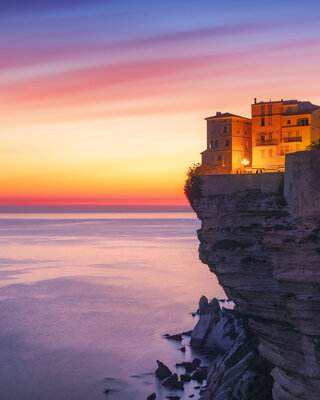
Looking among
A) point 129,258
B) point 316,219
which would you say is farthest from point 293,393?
point 129,258

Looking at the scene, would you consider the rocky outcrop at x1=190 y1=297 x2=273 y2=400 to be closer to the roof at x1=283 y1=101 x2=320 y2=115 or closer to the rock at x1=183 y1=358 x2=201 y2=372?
the rock at x1=183 y1=358 x2=201 y2=372

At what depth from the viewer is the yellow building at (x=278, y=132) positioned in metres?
43.0

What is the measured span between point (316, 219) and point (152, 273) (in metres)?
84.4

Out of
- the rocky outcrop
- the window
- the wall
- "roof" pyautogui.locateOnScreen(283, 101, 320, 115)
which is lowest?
the rocky outcrop

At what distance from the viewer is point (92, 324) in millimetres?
61375

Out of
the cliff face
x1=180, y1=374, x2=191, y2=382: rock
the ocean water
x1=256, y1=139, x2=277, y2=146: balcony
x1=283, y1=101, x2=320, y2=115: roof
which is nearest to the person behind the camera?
the cliff face

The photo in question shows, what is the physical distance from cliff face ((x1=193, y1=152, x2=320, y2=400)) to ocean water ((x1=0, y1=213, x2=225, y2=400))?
43.2ft

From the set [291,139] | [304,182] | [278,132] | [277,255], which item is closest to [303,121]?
[291,139]

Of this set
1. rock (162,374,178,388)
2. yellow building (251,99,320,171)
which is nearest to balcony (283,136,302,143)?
yellow building (251,99,320,171)

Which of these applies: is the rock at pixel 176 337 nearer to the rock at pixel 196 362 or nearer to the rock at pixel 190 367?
the rock at pixel 196 362

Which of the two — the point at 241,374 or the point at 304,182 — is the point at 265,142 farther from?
the point at 241,374

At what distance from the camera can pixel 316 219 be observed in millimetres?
22797

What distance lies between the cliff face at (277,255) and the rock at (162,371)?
12872 millimetres

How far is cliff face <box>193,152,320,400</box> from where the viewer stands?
22.8 metres
